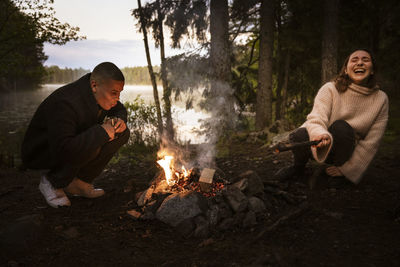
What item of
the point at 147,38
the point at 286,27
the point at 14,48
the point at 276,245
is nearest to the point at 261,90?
the point at 286,27

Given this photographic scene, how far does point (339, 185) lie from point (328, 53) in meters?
4.51

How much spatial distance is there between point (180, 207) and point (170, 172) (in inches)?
32.0

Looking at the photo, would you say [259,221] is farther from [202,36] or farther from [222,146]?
[202,36]

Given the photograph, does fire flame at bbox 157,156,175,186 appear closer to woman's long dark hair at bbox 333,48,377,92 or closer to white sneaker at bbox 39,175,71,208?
white sneaker at bbox 39,175,71,208

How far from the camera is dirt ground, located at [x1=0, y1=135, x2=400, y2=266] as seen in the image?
7.65 feet

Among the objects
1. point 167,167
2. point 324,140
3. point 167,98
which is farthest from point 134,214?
point 167,98

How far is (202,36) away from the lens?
27.5ft

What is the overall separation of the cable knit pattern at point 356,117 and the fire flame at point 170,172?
6.13ft

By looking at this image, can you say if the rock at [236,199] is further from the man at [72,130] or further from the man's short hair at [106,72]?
the man's short hair at [106,72]

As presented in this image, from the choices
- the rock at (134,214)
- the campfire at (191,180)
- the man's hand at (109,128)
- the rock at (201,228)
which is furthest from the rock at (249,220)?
the man's hand at (109,128)

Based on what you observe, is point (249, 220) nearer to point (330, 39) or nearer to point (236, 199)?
point (236, 199)

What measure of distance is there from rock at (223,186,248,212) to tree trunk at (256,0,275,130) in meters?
5.18

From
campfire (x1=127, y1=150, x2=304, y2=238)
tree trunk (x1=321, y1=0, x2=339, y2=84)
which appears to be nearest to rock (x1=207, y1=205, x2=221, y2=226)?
campfire (x1=127, y1=150, x2=304, y2=238)

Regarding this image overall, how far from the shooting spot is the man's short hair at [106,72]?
316cm
